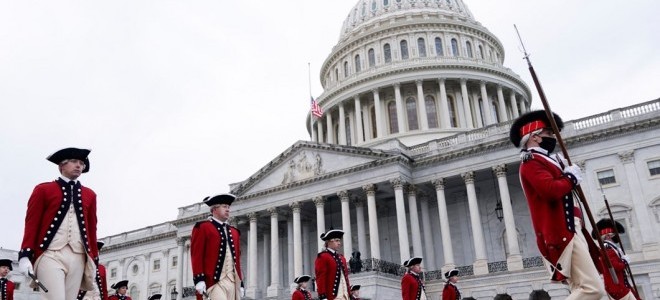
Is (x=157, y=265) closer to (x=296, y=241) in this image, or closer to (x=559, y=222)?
(x=296, y=241)

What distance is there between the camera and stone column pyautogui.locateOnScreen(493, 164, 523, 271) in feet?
112

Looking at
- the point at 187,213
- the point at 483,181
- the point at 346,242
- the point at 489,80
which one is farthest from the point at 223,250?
the point at 489,80

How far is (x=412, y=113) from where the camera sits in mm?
54812

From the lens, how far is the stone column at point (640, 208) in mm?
31516

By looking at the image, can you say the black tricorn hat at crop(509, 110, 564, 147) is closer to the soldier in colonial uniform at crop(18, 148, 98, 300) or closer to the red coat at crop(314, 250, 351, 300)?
the soldier in colonial uniform at crop(18, 148, 98, 300)

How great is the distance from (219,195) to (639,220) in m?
30.5

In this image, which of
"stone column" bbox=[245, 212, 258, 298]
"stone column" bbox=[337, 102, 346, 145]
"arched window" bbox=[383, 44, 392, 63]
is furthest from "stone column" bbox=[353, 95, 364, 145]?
"stone column" bbox=[245, 212, 258, 298]

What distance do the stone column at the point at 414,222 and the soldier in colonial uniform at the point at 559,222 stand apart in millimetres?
31331

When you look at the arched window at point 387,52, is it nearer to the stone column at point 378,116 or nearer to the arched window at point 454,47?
the stone column at point 378,116

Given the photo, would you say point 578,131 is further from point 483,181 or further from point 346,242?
point 346,242

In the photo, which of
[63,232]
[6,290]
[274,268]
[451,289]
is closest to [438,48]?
[274,268]

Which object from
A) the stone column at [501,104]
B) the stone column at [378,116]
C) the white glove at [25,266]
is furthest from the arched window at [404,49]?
the white glove at [25,266]

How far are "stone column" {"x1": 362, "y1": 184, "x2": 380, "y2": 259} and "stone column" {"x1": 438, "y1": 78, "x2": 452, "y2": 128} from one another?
1634cm

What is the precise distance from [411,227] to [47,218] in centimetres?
3352
